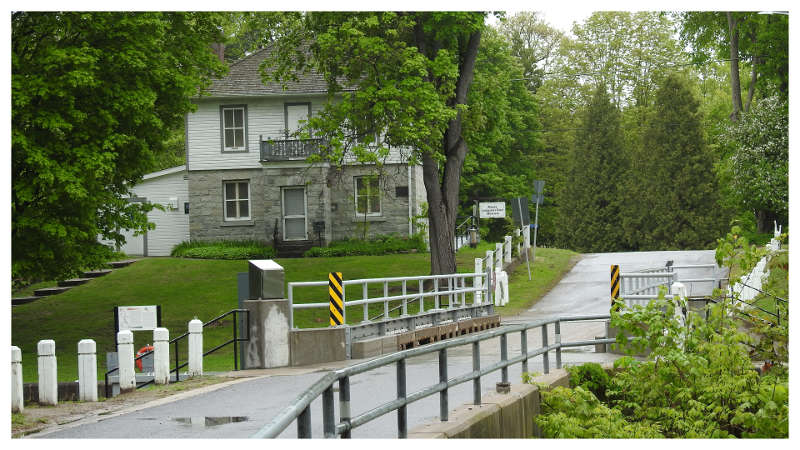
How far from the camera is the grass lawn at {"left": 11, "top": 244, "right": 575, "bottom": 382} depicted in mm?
26828

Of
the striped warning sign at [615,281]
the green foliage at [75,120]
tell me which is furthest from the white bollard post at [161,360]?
the striped warning sign at [615,281]

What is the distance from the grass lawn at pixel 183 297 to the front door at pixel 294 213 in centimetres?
258

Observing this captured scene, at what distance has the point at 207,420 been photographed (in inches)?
458

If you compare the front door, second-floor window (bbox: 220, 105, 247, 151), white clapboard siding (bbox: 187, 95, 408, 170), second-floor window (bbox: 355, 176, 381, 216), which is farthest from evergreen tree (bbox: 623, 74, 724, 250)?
second-floor window (bbox: 220, 105, 247, 151)

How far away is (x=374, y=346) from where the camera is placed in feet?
62.4

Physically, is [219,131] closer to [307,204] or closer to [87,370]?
[307,204]

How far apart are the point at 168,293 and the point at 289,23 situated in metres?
10.3

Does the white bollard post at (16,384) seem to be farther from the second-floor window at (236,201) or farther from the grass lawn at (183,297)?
the second-floor window at (236,201)

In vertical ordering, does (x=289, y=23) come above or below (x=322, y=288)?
above

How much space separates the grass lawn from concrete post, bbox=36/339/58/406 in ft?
21.4

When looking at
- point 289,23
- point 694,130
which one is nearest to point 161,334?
point 289,23

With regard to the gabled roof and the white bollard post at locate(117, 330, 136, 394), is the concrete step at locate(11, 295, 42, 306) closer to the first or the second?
the gabled roof

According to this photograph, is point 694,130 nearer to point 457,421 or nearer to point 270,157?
point 270,157
